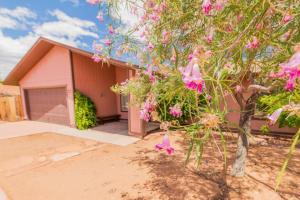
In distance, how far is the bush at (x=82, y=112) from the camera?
33.6 feet

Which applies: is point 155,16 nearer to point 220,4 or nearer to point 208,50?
point 220,4

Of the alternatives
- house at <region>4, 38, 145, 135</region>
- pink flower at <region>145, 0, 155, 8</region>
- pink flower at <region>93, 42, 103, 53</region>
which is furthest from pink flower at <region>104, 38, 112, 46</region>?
house at <region>4, 38, 145, 135</region>

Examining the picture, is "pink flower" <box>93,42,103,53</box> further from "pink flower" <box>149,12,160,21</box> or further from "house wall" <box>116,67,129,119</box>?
"house wall" <box>116,67,129,119</box>

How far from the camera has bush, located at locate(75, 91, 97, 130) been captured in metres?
10.2

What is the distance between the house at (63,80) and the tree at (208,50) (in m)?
7.00

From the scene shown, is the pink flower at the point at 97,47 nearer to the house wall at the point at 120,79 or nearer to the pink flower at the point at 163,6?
the pink flower at the point at 163,6

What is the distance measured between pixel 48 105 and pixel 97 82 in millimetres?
4207

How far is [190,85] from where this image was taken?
1052mm

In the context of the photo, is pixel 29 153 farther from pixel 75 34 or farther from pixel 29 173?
pixel 75 34

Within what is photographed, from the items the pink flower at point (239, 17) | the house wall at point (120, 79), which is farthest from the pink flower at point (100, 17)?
the house wall at point (120, 79)

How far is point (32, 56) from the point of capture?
1197 cm

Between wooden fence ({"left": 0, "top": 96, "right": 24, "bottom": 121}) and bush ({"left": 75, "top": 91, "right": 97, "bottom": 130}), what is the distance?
24.8ft

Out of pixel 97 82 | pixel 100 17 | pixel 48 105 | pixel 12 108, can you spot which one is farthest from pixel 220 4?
pixel 12 108

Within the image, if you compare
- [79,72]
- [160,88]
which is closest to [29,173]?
[160,88]
